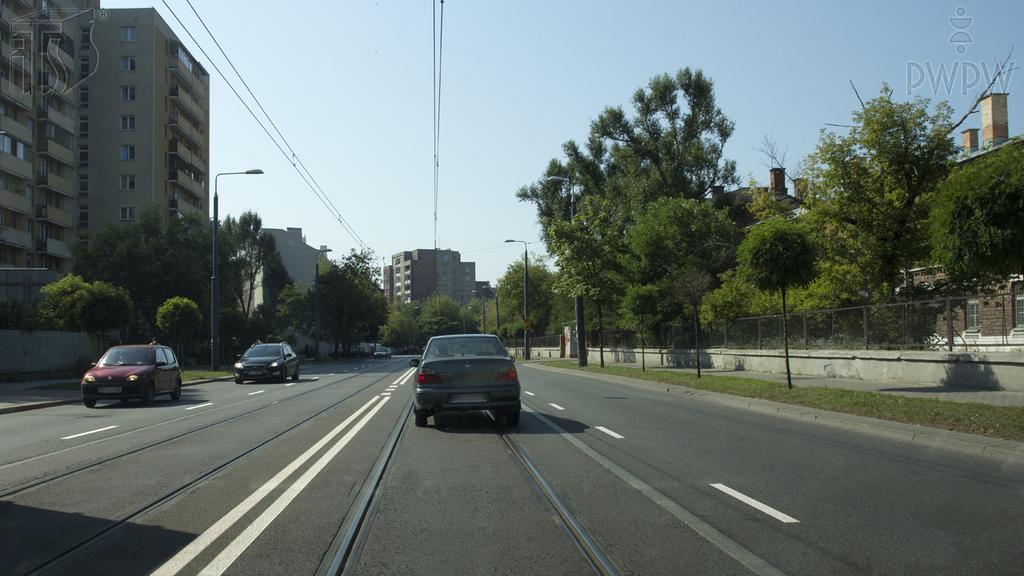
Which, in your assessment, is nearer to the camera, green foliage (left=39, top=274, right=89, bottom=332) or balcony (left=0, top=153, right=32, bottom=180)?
green foliage (left=39, top=274, right=89, bottom=332)

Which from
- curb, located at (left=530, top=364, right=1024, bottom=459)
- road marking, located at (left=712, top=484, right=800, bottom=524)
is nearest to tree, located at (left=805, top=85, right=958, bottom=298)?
curb, located at (left=530, top=364, right=1024, bottom=459)

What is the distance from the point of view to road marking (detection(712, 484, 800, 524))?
533cm

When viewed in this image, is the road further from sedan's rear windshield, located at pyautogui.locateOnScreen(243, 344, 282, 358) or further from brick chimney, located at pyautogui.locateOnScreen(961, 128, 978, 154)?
brick chimney, located at pyautogui.locateOnScreen(961, 128, 978, 154)

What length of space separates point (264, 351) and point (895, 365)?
71.6 ft

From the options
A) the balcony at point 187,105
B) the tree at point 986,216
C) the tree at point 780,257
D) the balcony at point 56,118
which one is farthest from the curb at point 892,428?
the balcony at point 187,105

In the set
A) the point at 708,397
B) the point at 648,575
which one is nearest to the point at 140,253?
the point at 708,397

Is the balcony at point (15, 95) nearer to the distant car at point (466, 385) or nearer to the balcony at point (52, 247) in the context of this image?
the balcony at point (52, 247)

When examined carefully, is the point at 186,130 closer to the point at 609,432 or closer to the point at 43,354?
the point at 43,354

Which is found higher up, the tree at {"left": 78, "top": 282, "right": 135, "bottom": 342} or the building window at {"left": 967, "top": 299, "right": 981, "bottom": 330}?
the tree at {"left": 78, "top": 282, "right": 135, "bottom": 342}

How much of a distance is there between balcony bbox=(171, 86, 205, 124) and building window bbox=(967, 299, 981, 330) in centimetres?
6213

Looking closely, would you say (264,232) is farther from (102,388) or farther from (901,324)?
(901,324)

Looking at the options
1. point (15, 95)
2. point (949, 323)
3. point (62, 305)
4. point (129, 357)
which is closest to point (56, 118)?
point (15, 95)

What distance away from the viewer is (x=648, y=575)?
416 centimetres

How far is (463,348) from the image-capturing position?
38.5 feet
